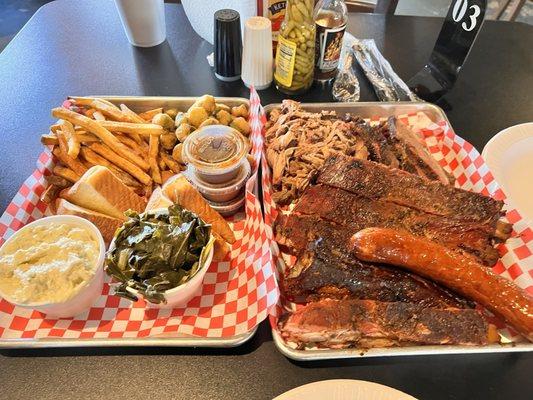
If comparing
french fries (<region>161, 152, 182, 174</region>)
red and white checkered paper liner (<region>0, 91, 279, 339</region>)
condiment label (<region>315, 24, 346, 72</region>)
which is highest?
condiment label (<region>315, 24, 346, 72</region>)

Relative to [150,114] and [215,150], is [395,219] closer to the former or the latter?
[215,150]

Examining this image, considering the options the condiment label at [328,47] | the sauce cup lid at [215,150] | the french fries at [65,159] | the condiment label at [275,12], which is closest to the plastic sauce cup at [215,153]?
the sauce cup lid at [215,150]

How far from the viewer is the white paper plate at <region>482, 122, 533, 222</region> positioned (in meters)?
2.21

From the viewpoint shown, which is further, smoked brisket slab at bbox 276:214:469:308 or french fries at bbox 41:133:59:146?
french fries at bbox 41:133:59:146

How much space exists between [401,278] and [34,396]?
5.15 ft

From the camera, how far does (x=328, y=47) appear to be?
8.46ft

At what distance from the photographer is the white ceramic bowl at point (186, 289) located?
5.16 feet

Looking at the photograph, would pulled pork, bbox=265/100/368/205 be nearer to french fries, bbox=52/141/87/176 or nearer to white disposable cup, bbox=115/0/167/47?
french fries, bbox=52/141/87/176

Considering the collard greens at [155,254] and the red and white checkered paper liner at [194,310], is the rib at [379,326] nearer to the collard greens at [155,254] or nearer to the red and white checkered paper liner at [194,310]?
the red and white checkered paper liner at [194,310]

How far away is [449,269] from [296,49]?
1655mm

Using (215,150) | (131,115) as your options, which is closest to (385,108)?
(215,150)

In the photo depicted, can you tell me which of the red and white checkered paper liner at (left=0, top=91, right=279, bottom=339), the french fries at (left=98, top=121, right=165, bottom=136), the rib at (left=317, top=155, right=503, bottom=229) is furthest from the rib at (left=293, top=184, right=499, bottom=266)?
the french fries at (left=98, top=121, right=165, bottom=136)

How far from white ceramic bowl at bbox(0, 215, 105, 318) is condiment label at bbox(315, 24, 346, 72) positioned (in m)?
1.82

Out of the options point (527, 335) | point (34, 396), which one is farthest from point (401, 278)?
point (34, 396)
